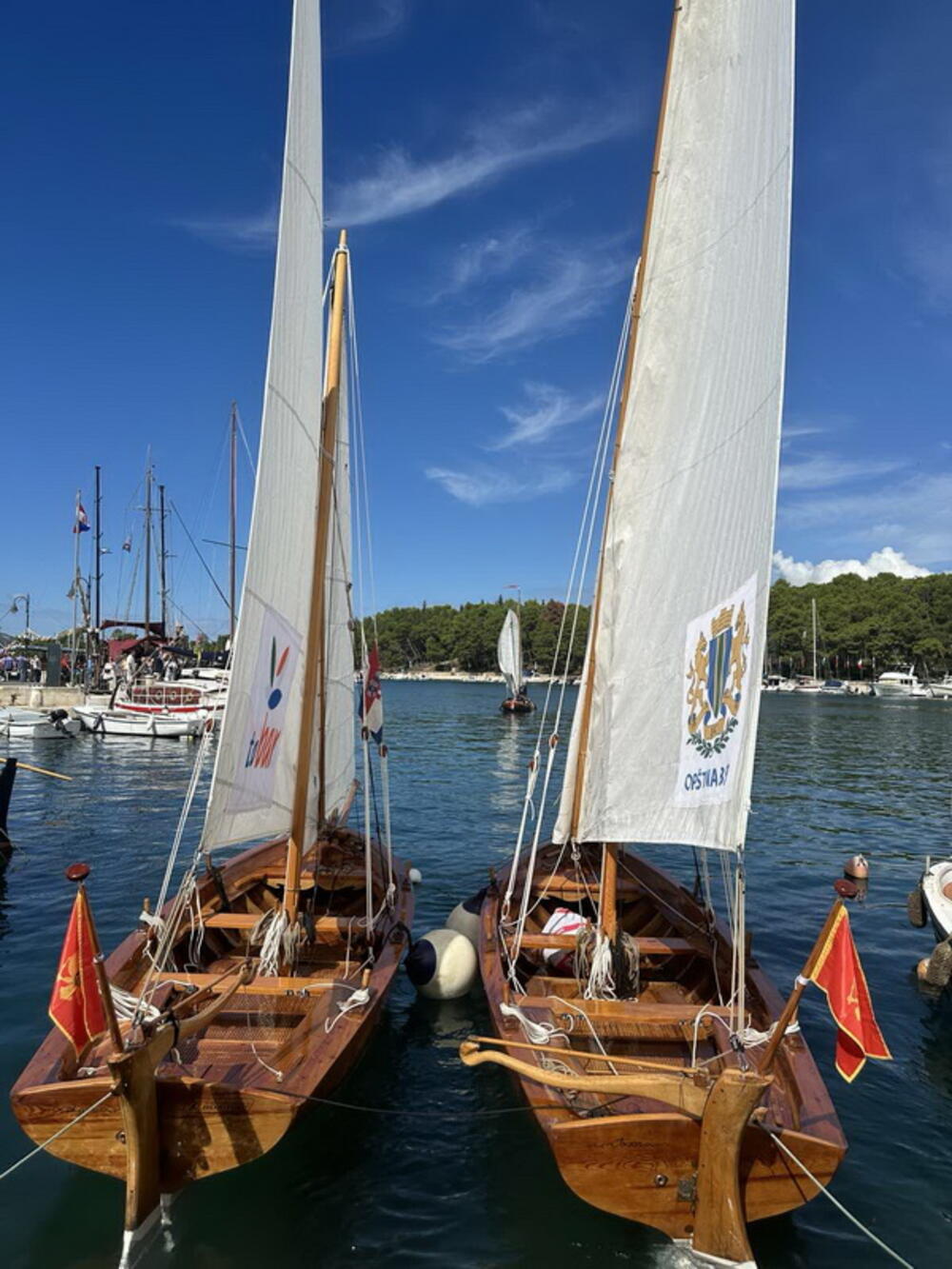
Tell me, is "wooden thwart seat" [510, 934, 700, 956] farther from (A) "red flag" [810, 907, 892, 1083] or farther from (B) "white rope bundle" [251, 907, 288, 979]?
(A) "red flag" [810, 907, 892, 1083]

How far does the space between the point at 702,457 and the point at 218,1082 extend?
6.35 metres

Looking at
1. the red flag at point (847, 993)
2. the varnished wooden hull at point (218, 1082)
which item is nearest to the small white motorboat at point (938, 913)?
the red flag at point (847, 993)

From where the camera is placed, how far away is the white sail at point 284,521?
25.1 ft

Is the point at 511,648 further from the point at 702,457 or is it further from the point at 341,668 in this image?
the point at 702,457

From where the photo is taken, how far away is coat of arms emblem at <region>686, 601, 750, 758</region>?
6.90 m

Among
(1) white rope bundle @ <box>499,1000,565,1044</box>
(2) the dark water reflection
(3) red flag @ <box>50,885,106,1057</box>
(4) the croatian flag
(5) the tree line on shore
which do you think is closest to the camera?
(3) red flag @ <box>50,885,106,1057</box>

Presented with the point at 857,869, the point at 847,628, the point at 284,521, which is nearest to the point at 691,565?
the point at 284,521

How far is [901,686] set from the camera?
315 ft

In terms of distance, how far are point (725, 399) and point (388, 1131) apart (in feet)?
24.7

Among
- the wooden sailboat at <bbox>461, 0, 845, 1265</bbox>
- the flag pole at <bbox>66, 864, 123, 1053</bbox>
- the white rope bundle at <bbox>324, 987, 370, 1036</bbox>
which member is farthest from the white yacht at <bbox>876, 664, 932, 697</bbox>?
the flag pole at <bbox>66, 864, 123, 1053</bbox>

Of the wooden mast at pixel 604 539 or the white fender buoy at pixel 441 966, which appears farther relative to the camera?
the white fender buoy at pixel 441 966

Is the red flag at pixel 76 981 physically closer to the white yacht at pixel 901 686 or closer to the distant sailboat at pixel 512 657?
the distant sailboat at pixel 512 657

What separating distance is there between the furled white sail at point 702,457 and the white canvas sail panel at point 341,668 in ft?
16.6

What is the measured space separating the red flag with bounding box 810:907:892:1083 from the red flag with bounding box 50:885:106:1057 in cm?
491
